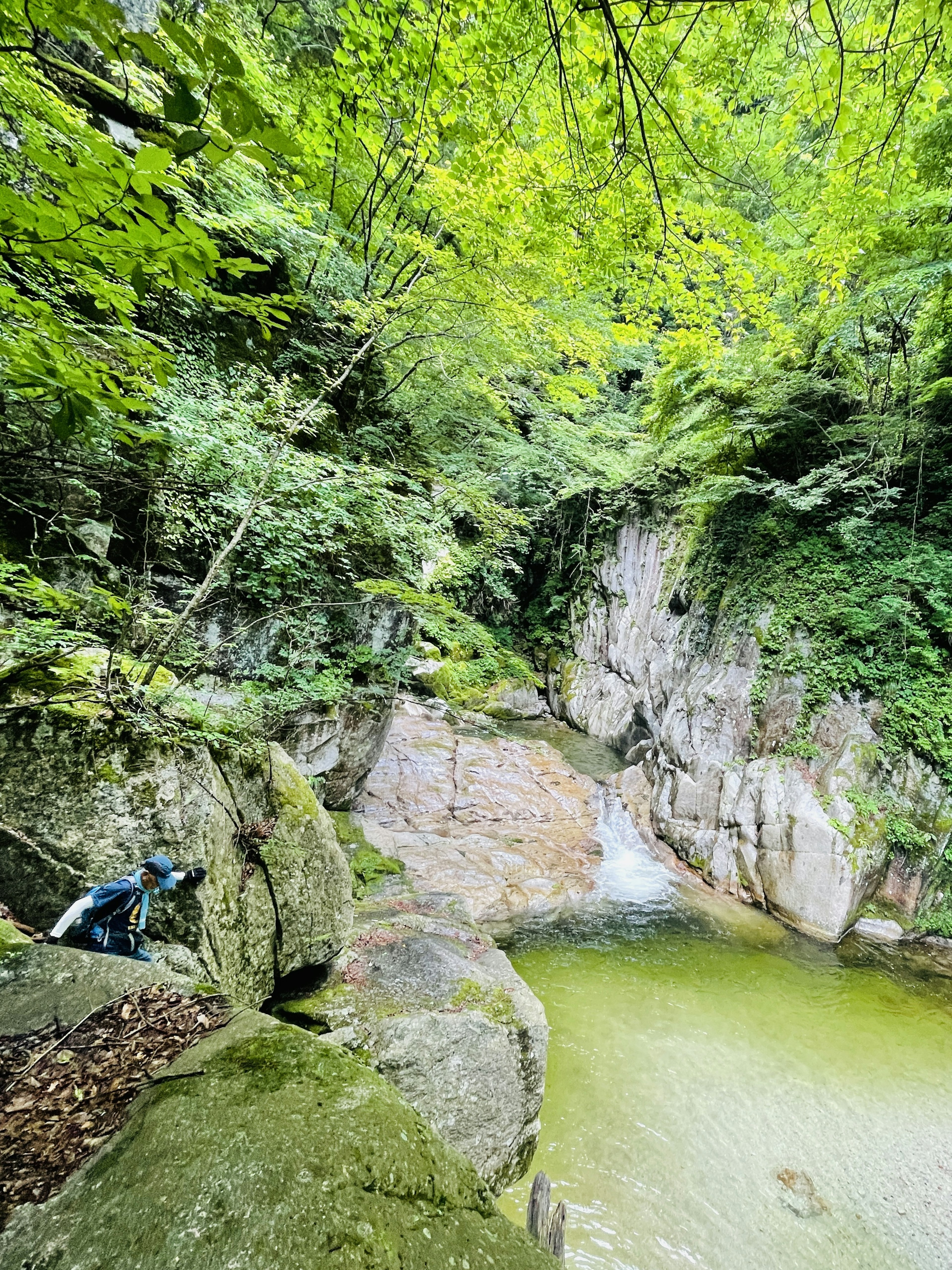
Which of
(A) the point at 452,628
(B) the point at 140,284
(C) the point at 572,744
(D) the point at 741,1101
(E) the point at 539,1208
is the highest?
(B) the point at 140,284

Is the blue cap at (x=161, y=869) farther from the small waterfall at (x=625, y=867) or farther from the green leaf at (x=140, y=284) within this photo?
the small waterfall at (x=625, y=867)

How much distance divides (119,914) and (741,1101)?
18.6 ft

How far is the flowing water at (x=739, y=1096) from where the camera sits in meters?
3.66

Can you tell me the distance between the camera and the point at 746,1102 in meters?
4.66

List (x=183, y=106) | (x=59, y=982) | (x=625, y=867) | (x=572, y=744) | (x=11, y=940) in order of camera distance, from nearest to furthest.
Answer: (x=183, y=106)
(x=59, y=982)
(x=11, y=940)
(x=625, y=867)
(x=572, y=744)

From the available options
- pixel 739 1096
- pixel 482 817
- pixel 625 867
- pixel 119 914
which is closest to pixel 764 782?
pixel 625 867

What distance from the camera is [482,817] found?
10039 millimetres

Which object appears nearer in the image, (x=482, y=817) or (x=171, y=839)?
(x=171, y=839)

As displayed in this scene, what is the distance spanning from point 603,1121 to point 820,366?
38.1 ft

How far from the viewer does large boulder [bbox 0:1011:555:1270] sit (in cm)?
118

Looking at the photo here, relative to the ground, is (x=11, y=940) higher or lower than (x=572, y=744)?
higher

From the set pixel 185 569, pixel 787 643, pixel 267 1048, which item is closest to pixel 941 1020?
pixel 787 643

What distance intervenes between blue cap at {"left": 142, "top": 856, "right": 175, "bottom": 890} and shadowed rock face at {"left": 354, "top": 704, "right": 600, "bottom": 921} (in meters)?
5.09

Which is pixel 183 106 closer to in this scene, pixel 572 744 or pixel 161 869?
pixel 161 869
